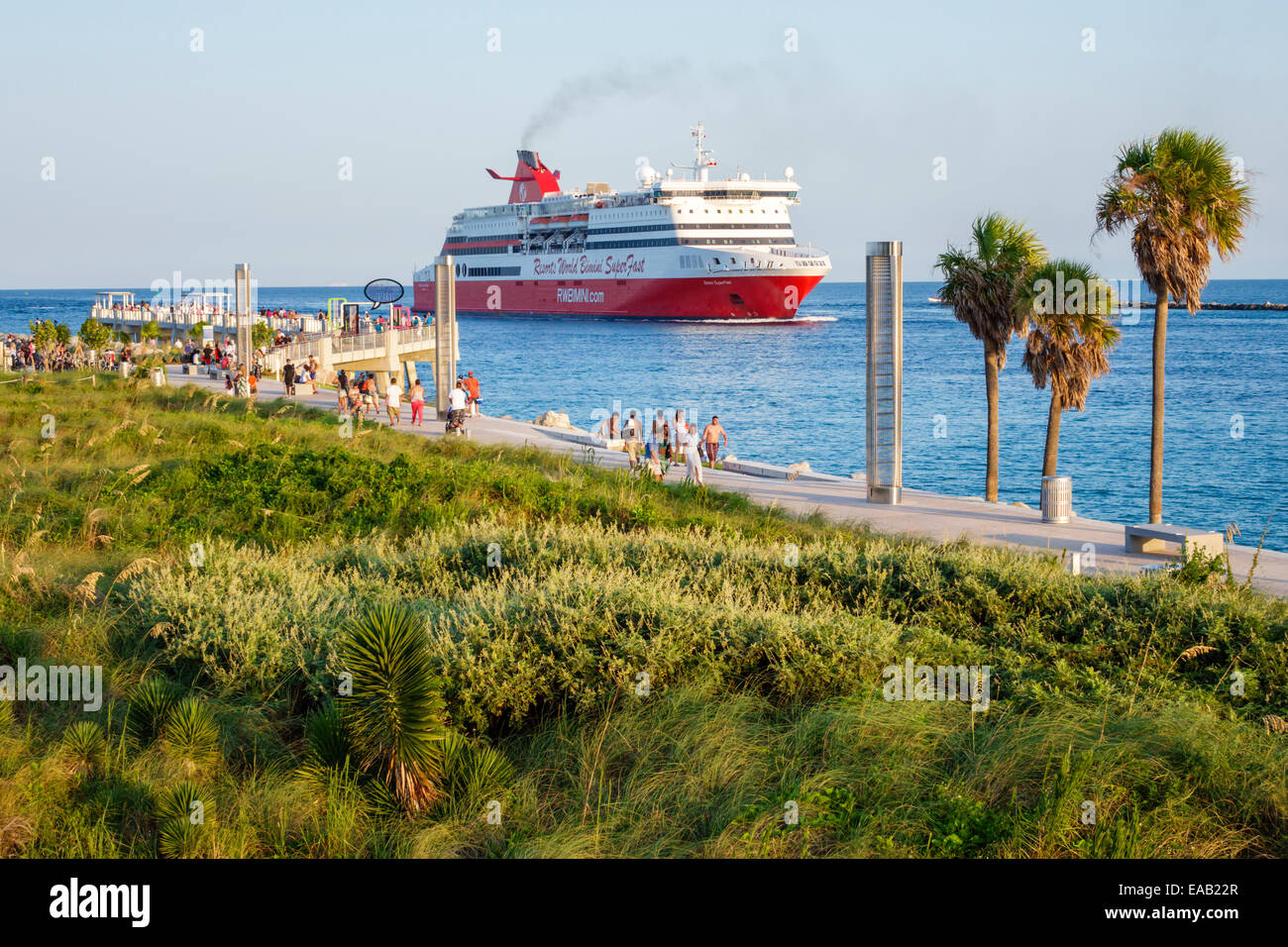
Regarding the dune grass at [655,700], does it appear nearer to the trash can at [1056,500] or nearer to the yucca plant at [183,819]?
the yucca plant at [183,819]

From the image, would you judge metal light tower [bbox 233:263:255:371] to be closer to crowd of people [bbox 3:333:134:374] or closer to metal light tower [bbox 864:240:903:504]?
crowd of people [bbox 3:333:134:374]

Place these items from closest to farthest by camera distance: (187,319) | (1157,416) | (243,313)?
1. (1157,416)
2. (243,313)
3. (187,319)

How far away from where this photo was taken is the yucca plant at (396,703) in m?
5.20

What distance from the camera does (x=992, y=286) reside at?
69.2 feet

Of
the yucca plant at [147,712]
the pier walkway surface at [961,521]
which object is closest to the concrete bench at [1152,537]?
the pier walkway surface at [961,521]

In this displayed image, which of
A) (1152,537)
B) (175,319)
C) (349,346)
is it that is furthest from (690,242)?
(1152,537)

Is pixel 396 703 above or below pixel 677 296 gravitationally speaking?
below

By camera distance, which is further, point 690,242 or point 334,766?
point 690,242

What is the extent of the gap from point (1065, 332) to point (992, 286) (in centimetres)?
170

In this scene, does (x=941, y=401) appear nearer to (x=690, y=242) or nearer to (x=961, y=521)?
(x=690, y=242)

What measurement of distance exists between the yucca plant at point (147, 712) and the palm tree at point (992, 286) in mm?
17230

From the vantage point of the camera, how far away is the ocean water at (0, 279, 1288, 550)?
2912 centimetres

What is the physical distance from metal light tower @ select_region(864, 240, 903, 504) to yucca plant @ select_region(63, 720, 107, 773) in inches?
500

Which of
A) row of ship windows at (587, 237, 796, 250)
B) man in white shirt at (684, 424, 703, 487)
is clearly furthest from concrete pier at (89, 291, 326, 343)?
row of ship windows at (587, 237, 796, 250)
